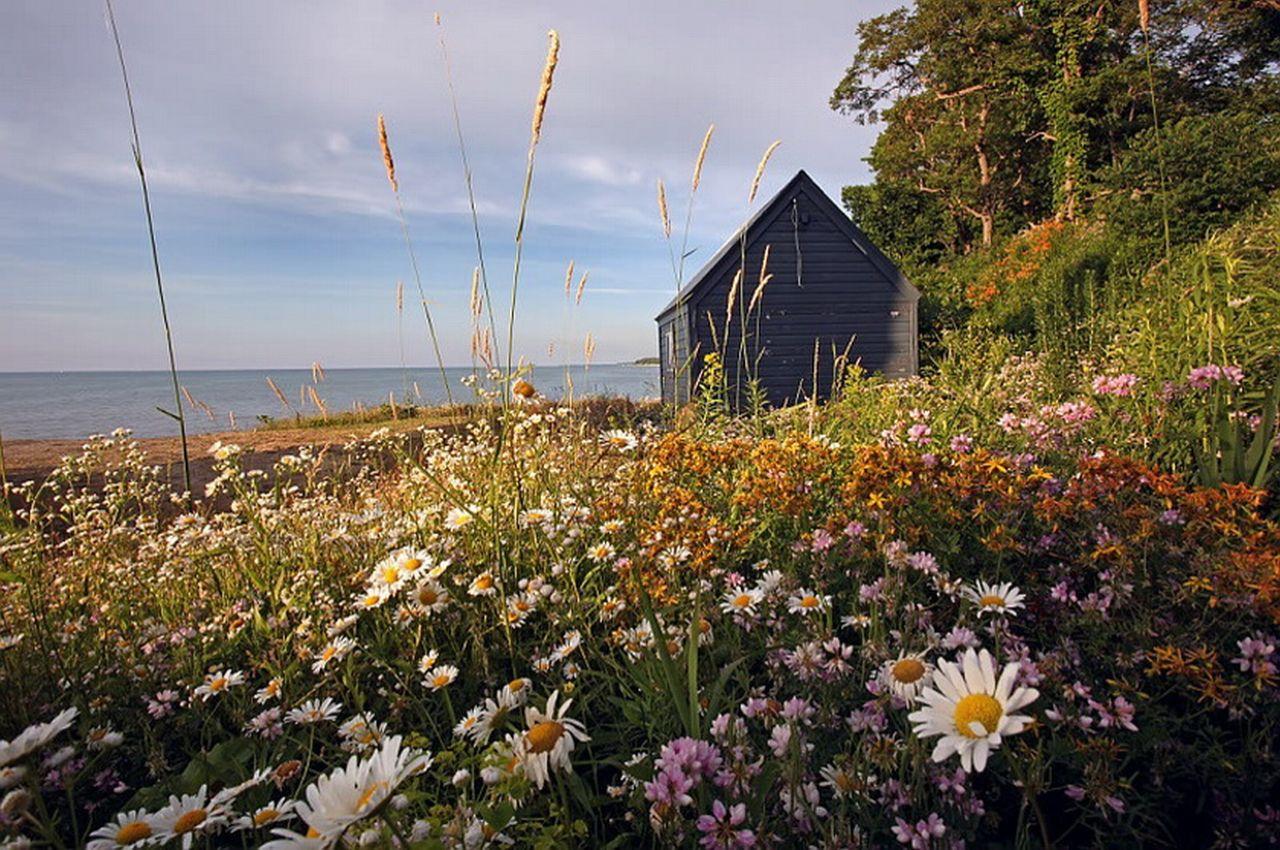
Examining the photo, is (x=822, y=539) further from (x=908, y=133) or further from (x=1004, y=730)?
(x=908, y=133)

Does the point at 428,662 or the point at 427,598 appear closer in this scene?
the point at 428,662

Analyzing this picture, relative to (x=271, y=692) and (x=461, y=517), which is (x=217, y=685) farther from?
(x=461, y=517)

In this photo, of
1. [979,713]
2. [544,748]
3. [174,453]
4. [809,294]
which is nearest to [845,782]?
[979,713]

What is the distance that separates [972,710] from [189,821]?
106 cm

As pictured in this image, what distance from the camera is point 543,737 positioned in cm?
88

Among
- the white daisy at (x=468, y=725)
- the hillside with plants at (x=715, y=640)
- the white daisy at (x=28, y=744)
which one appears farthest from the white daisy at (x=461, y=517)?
the white daisy at (x=28, y=744)

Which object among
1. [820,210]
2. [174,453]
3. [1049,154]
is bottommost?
[174,453]

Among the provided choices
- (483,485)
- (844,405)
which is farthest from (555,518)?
(844,405)

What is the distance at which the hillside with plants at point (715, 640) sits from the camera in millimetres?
950

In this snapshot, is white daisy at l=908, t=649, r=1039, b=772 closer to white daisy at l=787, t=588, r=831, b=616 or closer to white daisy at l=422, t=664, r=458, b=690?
white daisy at l=787, t=588, r=831, b=616

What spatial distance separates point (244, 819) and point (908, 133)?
29.9m

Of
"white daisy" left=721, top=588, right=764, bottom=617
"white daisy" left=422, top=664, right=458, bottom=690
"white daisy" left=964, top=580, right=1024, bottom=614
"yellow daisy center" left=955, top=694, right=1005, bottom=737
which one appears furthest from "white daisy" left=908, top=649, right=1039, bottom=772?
"white daisy" left=422, top=664, right=458, bottom=690

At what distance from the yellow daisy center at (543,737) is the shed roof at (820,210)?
13.2 meters

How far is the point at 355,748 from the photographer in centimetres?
127
